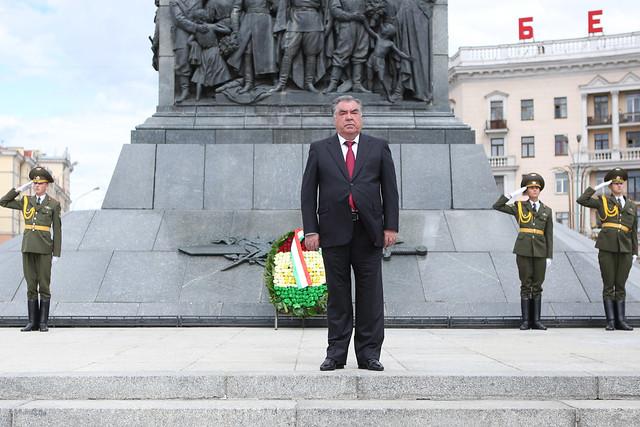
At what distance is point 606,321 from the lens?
10664 mm

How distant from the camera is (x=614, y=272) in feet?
35.8

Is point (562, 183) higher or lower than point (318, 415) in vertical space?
higher

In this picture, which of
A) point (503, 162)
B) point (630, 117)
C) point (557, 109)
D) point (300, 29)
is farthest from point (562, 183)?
point (300, 29)

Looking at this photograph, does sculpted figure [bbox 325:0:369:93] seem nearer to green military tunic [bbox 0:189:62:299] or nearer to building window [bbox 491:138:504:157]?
green military tunic [bbox 0:189:62:299]

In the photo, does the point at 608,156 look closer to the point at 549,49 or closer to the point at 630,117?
the point at 630,117

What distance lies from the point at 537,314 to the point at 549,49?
186ft

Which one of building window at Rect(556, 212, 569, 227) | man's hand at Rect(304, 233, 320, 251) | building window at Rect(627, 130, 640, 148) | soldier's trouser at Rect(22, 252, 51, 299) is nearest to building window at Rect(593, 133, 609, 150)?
building window at Rect(627, 130, 640, 148)

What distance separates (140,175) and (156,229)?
61.9 inches

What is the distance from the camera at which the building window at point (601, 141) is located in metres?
64.9

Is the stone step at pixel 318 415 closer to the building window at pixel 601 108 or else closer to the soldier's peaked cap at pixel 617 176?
the soldier's peaked cap at pixel 617 176

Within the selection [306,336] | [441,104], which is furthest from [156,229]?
[441,104]

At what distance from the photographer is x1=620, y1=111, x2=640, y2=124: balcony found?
209 feet

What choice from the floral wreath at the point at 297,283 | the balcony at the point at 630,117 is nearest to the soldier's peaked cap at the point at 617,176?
the floral wreath at the point at 297,283

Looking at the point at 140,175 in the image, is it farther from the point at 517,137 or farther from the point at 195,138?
the point at 517,137
